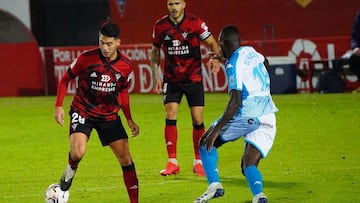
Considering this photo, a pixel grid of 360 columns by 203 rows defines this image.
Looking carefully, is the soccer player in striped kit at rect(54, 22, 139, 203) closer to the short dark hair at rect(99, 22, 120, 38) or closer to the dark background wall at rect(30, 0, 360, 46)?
the short dark hair at rect(99, 22, 120, 38)

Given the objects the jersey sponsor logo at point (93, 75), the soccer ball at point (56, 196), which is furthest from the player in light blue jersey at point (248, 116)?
the soccer ball at point (56, 196)

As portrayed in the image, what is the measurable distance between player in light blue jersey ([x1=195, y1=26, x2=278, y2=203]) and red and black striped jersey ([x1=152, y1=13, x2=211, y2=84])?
3085mm

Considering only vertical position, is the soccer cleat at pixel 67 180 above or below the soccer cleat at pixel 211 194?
above

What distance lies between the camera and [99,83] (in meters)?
11.2

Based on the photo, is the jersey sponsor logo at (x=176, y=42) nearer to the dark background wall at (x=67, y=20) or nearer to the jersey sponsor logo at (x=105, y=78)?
the jersey sponsor logo at (x=105, y=78)

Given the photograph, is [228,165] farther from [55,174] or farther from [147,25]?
[147,25]

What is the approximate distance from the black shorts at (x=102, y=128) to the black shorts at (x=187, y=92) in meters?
2.77

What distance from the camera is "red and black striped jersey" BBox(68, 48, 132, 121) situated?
1120cm

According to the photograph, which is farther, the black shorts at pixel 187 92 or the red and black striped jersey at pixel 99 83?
the black shorts at pixel 187 92

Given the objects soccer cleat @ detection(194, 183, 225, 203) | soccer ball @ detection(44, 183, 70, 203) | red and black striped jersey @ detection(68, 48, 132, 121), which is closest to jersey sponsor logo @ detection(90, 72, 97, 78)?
red and black striped jersey @ detection(68, 48, 132, 121)

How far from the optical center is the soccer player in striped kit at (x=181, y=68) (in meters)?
13.8

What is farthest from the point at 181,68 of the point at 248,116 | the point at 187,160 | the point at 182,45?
the point at 248,116

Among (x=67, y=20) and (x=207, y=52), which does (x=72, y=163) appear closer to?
(x=207, y=52)

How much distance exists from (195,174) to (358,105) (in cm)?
859
